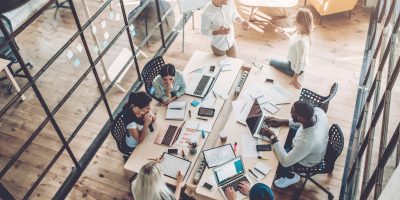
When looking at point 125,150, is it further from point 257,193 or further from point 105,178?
point 257,193

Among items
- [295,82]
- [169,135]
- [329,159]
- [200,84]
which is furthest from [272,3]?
[169,135]

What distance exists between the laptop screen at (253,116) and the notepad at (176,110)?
76cm

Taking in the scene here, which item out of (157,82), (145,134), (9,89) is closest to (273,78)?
(157,82)

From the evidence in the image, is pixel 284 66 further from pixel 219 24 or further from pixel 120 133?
pixel 120 133

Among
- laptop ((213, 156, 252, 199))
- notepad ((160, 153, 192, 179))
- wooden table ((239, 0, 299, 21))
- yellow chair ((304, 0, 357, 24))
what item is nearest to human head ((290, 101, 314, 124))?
laptop ((213, 156, 252, 199))

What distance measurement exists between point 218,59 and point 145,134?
158cm

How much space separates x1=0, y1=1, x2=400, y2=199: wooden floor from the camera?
15.8ft

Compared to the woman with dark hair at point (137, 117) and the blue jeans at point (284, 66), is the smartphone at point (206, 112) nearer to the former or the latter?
the woman with dark hair at point (137, 117)

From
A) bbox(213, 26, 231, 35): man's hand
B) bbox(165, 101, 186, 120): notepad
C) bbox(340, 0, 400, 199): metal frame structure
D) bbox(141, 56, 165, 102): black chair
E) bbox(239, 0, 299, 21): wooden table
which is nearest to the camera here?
bbox(340, 0, 400, 199): metal frame structure

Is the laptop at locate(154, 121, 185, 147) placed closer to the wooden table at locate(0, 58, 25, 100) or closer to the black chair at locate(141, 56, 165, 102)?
the black chair at locate(141, 56, 165, 102)

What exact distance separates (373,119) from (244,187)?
1.50 metres

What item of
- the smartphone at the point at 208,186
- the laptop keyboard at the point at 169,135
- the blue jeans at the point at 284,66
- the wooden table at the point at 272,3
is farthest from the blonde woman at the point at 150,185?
the wooden table at the point at 272,3

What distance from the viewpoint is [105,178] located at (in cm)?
483

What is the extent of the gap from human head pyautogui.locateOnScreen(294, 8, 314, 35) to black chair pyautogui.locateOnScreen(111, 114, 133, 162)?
2.34 metres
